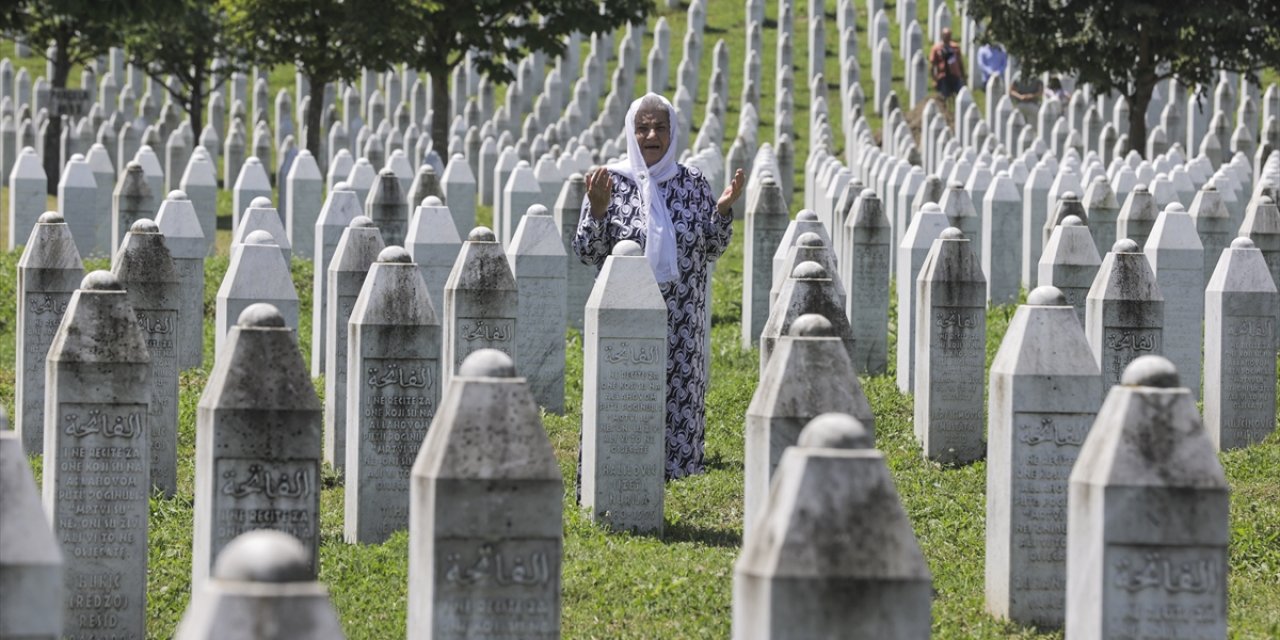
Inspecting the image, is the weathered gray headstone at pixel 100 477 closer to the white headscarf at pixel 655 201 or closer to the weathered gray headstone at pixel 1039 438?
the weathered gray headstone at pixel 1039 438

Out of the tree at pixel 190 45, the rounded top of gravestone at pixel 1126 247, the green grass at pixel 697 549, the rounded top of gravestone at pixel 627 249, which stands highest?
the tree at pixel 190 45

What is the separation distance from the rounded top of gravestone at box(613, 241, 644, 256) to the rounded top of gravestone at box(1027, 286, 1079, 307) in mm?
2379

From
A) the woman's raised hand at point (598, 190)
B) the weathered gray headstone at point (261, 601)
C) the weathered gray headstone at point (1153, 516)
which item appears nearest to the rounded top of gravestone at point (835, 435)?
the weathered gray headstone at point (1153, 516)

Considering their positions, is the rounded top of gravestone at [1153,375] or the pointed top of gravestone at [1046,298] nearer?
the rounded top of gravestone at [1153,375]

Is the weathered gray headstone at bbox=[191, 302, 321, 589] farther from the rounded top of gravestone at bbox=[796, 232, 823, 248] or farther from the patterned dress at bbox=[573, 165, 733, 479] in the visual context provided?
the rounded top of gravestone at bbox=[796, 232, 823, 248]

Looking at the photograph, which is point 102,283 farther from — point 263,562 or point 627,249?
point 263,562

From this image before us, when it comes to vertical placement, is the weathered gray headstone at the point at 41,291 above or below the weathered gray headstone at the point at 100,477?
above

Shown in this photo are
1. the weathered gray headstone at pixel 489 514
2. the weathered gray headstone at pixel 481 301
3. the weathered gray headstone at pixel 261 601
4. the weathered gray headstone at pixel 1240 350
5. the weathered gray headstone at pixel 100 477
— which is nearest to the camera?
the weathered gray headstone at pixel 261 601

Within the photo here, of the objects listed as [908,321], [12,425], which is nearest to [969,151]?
[908,321]

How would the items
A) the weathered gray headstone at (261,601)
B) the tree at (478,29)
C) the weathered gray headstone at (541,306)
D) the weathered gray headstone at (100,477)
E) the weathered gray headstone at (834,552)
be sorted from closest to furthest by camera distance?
1. the weathered gray headstone at (261,601)
2. the weathered gray headstone at (834,552)
3. the weathered gray headstone at (100,477)
4. the weathered gray headstone at (541,306)
5. the tree at (478,29)

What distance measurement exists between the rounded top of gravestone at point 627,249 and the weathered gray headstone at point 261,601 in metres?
6.09

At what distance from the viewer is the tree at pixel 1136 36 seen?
30.4m

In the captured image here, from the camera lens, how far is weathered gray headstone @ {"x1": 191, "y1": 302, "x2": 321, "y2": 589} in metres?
8.27

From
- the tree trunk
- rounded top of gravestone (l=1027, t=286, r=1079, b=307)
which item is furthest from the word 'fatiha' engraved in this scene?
the tree trunk
